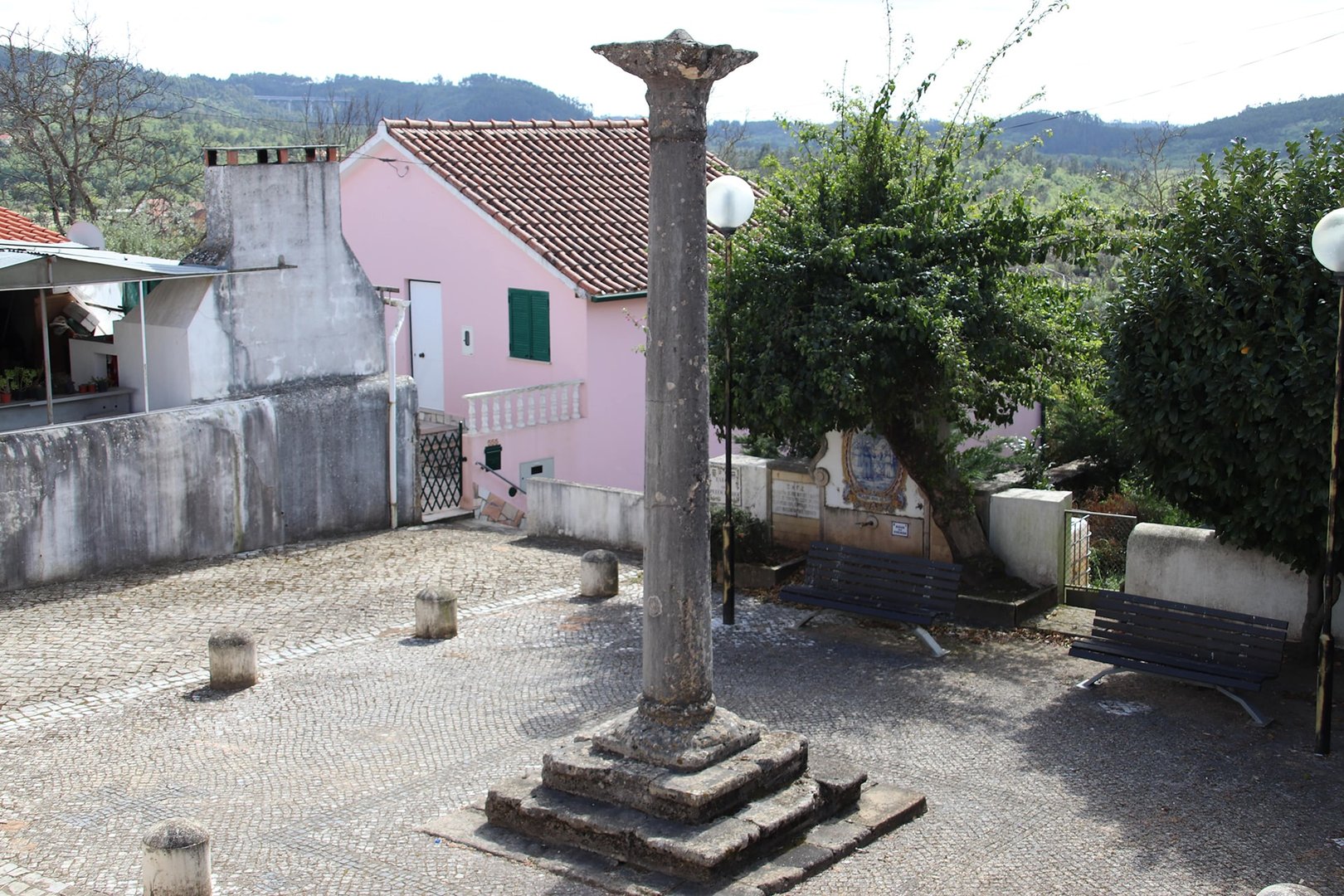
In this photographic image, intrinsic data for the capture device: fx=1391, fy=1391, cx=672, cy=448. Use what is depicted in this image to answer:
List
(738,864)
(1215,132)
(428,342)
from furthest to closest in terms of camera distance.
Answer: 1. (1215,132)
2. (428,342)
3. (738,864)

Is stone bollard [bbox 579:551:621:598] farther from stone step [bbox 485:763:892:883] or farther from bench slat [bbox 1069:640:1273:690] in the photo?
stone step [bbox 485:763:892:883]

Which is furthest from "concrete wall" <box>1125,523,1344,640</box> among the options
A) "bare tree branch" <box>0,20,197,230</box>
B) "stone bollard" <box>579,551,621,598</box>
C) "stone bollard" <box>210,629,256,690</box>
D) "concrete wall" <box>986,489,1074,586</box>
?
"bare tree branch" <box>0,20,197,230</box>

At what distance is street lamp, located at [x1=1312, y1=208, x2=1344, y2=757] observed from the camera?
8.34 metres

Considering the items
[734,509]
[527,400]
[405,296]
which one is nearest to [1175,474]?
[734,509]

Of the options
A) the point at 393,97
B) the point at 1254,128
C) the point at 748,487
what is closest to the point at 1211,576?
the point at 748,487

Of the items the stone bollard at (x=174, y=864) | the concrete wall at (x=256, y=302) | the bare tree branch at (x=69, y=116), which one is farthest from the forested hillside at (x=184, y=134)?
the stone bollard at (x=174, y=864)

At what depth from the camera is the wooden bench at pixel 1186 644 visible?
9.50m

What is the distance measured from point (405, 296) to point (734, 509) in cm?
1044

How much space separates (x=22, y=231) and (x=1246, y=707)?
54.1 feet

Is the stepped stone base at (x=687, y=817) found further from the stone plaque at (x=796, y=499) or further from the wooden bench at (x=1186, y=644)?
the stone plaque at (x=796, y=499)

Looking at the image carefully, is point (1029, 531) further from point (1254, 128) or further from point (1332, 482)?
point (1254, 128)

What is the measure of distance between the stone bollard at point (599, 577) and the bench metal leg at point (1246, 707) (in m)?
5.40

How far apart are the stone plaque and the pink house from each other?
5.12 metres

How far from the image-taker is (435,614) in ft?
38.0
